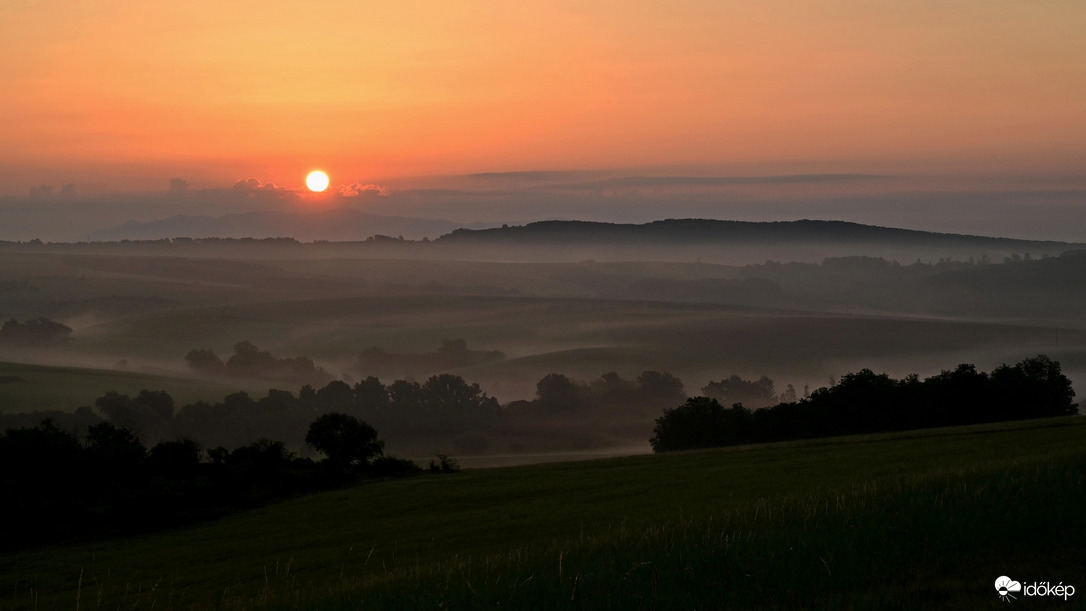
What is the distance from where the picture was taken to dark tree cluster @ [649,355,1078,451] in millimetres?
84750

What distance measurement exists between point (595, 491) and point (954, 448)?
17409mm

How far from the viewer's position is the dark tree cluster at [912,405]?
8475 centimetres

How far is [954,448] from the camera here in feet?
141

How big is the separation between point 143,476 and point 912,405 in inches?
2671

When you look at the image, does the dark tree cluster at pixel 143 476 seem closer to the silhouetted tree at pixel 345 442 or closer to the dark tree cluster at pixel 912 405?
the silhouetted tree at pixel 345 442

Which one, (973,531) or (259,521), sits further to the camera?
(259,521)

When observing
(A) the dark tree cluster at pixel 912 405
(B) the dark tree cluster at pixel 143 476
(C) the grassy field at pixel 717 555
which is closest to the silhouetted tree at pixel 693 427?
(A) the dark tree cluster at pixel 912 405

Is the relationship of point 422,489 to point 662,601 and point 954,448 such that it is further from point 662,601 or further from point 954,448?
point 662,601

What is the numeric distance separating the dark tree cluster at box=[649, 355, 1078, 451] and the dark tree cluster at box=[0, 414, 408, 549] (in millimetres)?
36780

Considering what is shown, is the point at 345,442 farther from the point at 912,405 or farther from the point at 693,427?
the point at 912,405

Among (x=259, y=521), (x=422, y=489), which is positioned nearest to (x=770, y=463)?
(x=422, y=489)

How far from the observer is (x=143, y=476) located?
2648 inches

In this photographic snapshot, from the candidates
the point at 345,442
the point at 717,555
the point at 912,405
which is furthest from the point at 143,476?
the point at 912,405

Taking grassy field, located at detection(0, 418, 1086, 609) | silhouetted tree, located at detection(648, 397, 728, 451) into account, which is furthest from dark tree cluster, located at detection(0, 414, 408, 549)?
silhouetted tree, located at detection(648, 397, 728, 451)
